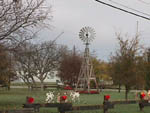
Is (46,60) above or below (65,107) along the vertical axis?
above

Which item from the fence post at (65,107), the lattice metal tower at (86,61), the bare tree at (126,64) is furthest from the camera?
the lattice metal tower at (86,61)

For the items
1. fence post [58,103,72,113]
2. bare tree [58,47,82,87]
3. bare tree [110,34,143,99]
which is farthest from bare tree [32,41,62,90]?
fence post [58,103,72,113]

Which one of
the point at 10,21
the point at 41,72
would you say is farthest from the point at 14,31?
the point at 41,72

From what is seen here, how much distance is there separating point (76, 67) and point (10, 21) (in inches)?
1522

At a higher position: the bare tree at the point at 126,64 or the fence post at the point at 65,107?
the bare tree at the point at 126,64

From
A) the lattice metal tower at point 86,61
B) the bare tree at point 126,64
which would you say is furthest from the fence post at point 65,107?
the lattice metal tower at point 86,61

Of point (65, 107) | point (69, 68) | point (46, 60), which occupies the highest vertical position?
point (46, 60)

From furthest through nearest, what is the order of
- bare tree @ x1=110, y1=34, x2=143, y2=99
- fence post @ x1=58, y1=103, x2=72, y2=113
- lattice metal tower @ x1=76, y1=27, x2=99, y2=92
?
lattice metal tower @ x1=76, y1=27, x2=99, y2=92 → bare tree @ x1=110, y1=34, x2=143, y2=99 → fence post @ x1=58, y1=103, x2=72, y2=113

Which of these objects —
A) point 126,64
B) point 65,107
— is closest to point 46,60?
point 126,64

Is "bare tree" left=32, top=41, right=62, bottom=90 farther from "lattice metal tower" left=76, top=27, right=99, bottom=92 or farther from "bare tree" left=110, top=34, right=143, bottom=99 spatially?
"bare tree" left=110, top=34, right=143, bottom=99

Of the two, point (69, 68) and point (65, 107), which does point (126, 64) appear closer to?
point (65, 107)

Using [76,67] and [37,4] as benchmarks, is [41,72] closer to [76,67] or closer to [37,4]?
[76,67]

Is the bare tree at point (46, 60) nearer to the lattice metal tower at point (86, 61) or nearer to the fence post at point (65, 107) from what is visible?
the lattice metal tower at point (86, 61)

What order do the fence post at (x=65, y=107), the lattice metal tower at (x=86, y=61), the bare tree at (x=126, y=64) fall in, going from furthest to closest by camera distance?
the lattice metal tower at (x=86, y=61) → the bare tree at (x=126, y=64) → the fence post at (x=65, y=107)
